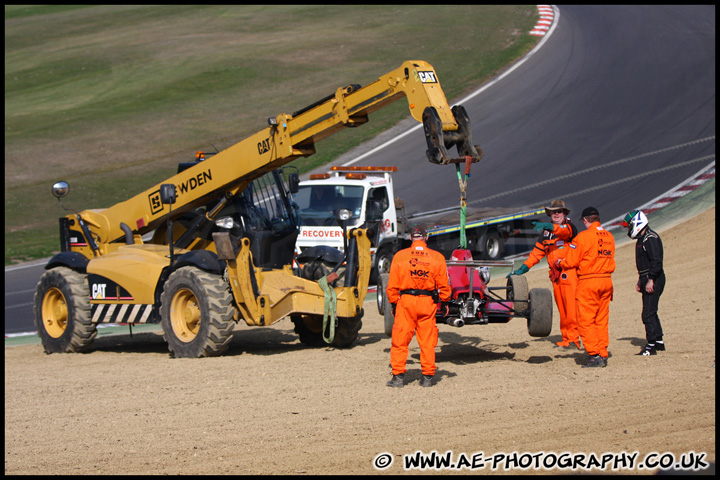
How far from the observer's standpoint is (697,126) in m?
28.4

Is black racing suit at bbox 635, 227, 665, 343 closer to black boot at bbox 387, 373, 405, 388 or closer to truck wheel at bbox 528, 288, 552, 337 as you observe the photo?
truck wheel at bbox 528, 288, 552, 337

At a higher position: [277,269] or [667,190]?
[667,190]

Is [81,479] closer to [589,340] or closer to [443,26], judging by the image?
[589,340]

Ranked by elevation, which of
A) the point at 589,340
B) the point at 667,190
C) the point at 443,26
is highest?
the point at 443,26

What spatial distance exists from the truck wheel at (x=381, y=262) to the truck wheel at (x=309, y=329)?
180 inches

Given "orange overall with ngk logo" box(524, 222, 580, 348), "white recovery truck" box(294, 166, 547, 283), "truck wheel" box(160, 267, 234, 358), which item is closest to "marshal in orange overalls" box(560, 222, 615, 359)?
"orange overall with ngk logo" box(524, 222, 580, 348)

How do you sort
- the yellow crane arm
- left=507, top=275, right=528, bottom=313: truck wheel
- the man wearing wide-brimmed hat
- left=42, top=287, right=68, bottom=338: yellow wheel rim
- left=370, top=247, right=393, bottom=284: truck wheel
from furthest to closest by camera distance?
left=370, top=247, right=393, bottom=284: truck wheel → left=42, top=287, right=68, bottom=338: yellow wheel rim → the man wearing wide-brimmed hat → left=507, top=275, right=528, bottom=313: truck wheel → the yellow crane arm

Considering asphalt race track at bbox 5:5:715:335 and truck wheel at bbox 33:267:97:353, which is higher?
asphalt race track at bbox 5:5:715:335

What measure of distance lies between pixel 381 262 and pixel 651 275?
788cm

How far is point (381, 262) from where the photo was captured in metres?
18.9

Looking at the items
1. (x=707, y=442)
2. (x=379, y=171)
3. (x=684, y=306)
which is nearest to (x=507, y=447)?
(x=707, y=442)

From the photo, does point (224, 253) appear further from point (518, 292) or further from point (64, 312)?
point (518, 292)

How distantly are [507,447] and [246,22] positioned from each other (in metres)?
47.3

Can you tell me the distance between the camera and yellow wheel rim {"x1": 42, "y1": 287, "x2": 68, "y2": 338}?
47.9 ft
